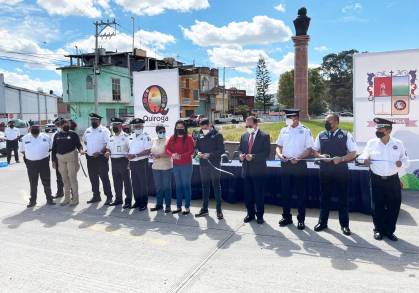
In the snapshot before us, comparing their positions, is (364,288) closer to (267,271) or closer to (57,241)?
Result: (267,271)

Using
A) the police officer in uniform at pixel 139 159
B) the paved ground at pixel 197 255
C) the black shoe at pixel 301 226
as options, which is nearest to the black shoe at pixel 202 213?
the paved ground at pixel 197 255

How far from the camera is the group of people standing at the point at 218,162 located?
4.96m

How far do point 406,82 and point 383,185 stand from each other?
387 cm

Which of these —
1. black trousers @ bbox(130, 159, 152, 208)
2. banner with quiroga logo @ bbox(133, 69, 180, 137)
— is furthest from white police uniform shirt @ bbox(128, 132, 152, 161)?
banner with quiroga logo @ bbox(133, 69, 180, 137)

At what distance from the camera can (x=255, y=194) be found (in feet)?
19.0

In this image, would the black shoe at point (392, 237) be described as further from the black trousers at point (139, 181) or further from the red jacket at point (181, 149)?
the black trousers at point (139, 181)

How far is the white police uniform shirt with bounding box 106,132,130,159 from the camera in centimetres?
696

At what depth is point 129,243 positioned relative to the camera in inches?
201

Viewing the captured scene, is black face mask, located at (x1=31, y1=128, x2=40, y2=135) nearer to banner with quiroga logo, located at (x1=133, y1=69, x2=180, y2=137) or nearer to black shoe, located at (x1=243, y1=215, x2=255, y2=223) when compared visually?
banner with quiroga logo, located at (x1=133, y1=69, x2=180, y2=137)

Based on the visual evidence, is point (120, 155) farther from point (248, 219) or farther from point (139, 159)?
point (248, 219)

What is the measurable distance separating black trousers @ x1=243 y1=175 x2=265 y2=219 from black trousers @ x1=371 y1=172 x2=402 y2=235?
1.62 meters

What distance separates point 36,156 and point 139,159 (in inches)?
86.5

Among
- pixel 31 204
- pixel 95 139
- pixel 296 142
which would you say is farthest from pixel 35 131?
pixel 296 142

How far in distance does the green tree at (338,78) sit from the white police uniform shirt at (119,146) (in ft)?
226
